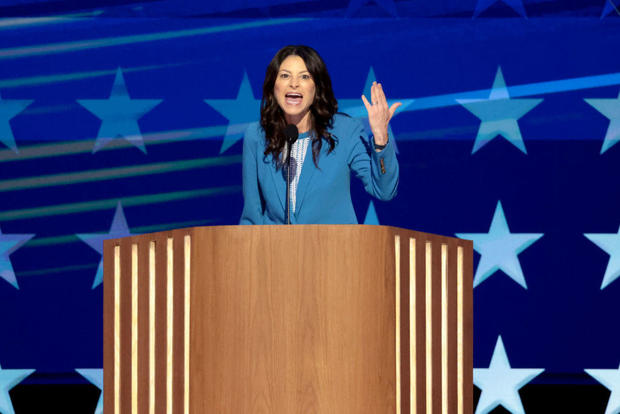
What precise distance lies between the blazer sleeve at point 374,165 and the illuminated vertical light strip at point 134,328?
0.73 meters

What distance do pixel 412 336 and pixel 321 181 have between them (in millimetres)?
566

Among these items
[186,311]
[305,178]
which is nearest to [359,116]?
[305,178]

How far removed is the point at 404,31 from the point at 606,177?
3.71 ft

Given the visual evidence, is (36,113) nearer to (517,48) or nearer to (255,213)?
(255,213)

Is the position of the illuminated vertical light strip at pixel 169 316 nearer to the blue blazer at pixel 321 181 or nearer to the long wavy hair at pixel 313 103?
the blue blazer at pixel 321 181

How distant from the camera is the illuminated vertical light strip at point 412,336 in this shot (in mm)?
2568

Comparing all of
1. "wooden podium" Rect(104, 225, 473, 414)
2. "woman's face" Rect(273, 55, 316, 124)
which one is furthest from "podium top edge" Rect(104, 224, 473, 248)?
"woman's face" Rect(273, 55, 316, 124)

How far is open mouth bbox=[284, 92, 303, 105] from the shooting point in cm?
289

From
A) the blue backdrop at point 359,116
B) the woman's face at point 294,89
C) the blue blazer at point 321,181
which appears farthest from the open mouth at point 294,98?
the blue backdrop at point 359,116

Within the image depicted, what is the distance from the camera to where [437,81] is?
425cm

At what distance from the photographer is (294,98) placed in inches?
114

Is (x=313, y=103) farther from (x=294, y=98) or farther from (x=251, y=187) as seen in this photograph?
(x=251, y=187)

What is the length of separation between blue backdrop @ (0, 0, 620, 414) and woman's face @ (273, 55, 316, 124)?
1317mm

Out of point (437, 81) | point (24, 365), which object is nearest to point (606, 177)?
point (437, 81)
